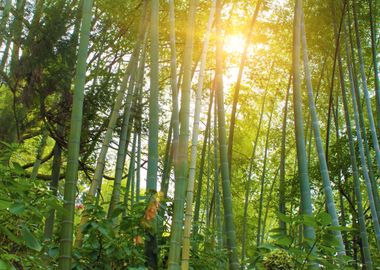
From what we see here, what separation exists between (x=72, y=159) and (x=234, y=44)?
511 centimetres

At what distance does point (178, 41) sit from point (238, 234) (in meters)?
5.21

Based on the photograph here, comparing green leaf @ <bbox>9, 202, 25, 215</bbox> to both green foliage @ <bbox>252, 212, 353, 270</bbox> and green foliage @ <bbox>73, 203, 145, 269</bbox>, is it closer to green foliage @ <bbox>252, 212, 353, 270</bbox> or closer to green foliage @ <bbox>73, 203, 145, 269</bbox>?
green foliage @ <bbox>73, 203, 145, 269</bbox>

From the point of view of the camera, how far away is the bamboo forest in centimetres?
184

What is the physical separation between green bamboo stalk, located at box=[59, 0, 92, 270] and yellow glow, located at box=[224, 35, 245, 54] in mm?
4279

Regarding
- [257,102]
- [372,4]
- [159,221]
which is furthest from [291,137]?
[159,221]

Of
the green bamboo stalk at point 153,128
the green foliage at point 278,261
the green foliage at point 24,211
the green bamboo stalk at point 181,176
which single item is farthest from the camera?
the green bamboo stalk at point 153,128

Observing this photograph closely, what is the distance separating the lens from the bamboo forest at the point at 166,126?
6.04ft

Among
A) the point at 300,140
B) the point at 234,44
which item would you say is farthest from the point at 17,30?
the point at 300,140

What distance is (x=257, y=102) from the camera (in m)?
8.40

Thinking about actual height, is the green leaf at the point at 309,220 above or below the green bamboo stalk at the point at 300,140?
below

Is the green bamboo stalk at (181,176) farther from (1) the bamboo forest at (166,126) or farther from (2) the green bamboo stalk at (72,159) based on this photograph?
(2) the green bamboo stalk at (72,159)

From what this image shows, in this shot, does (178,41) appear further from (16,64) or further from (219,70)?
(219,70)

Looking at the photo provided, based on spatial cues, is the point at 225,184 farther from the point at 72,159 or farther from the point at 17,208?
the point at 17,208

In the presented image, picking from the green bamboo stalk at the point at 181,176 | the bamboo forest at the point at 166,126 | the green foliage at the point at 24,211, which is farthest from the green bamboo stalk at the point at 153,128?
the green foliage at the point at 24,211
